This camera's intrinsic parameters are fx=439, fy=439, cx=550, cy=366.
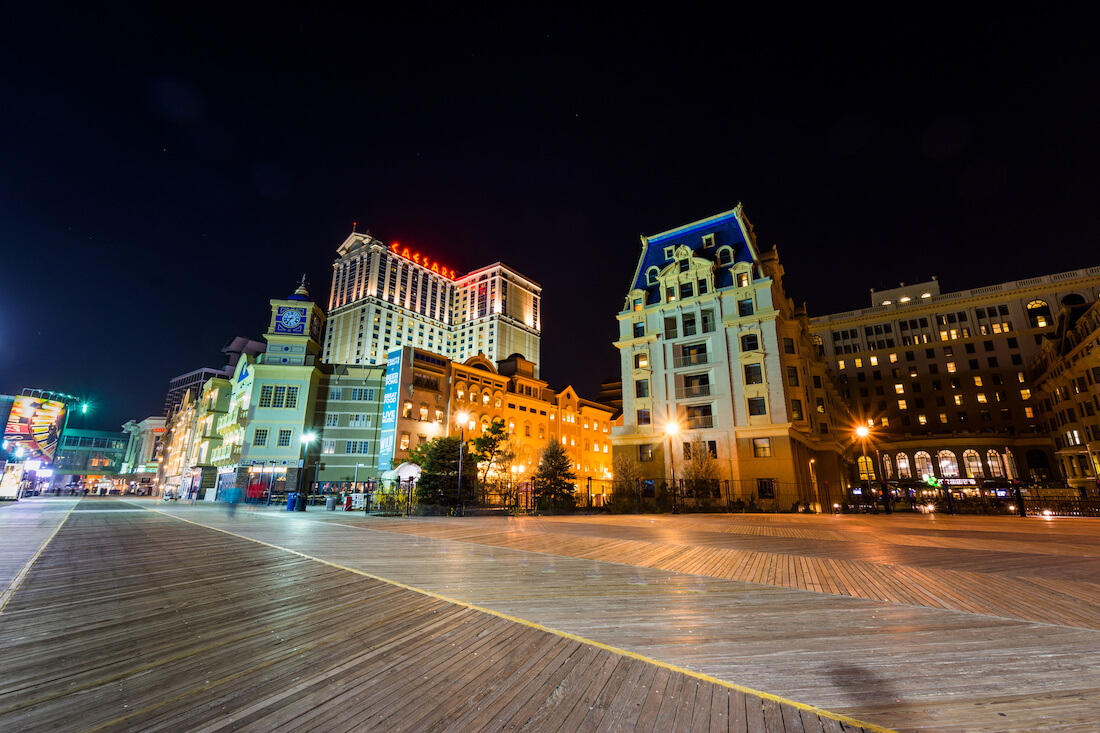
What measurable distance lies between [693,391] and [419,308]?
356 ft

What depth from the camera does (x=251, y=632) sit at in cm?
421

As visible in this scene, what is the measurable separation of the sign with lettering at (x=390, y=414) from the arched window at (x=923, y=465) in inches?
2806

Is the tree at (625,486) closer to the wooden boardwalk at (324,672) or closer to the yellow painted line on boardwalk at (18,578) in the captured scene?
the wooden boardwalk at (324,672)

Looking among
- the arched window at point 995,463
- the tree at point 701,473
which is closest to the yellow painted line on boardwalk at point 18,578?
the tree at point 701,473

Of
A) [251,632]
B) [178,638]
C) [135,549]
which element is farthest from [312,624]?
[135,549]

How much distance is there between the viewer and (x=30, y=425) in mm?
48469

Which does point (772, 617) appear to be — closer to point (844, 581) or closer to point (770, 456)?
point (844, 581)

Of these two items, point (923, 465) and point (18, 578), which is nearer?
point (18, 578)

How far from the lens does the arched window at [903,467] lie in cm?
6330

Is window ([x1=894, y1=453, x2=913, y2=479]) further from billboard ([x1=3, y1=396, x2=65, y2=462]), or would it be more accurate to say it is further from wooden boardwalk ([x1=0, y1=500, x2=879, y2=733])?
billboard ([x1=3, y1=396, x2=65, y2=462])

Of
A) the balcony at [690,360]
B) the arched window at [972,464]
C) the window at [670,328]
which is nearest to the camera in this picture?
the balcony at [690,360]

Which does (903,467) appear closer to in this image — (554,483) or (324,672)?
(554,483)

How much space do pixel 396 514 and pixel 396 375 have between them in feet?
98.2

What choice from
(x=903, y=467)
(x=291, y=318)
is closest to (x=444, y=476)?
(x=291, y=318)
